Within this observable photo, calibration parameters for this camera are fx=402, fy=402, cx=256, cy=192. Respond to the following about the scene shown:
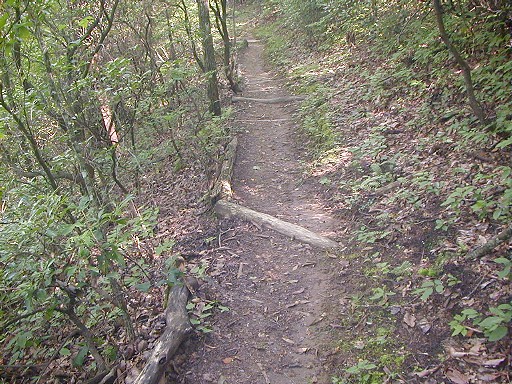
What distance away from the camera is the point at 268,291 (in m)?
5.22

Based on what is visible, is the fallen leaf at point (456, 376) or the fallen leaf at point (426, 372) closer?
the fallen leaf at point (456, 376)

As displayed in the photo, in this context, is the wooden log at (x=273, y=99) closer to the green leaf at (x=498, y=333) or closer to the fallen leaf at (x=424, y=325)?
the fallen leaf at (x=424, y=325)

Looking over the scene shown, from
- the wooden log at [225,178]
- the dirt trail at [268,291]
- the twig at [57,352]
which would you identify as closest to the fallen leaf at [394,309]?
the dirt trail at [268,291]

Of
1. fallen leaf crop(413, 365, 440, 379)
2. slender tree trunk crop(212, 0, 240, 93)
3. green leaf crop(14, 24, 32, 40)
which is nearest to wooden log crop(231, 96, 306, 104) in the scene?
slender tree trunk crop(212, 0, 240, 93)

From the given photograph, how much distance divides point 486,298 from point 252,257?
10.2 ft

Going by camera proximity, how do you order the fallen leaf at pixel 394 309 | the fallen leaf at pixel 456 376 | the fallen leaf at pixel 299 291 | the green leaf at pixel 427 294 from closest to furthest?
the fallen leaf at pixel 456 376, the green leaf at pixel 427 294, the fallen leaf at pixel 394 309, the fallen leaf at pixel 299 291

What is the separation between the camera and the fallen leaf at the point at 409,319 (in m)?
3.90

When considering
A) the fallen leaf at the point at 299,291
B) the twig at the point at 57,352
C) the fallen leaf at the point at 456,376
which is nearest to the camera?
the fallen leaf at the point at 456,376

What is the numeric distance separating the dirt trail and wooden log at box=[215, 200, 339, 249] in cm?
12

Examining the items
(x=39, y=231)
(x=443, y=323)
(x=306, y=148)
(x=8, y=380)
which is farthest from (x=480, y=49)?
(x=8, y=380)

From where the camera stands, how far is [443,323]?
373cm

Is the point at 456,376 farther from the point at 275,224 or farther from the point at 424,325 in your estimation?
the point at 275,224

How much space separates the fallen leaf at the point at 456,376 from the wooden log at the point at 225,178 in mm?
4634

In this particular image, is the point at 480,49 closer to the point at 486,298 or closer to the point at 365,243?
the point at 365,243
